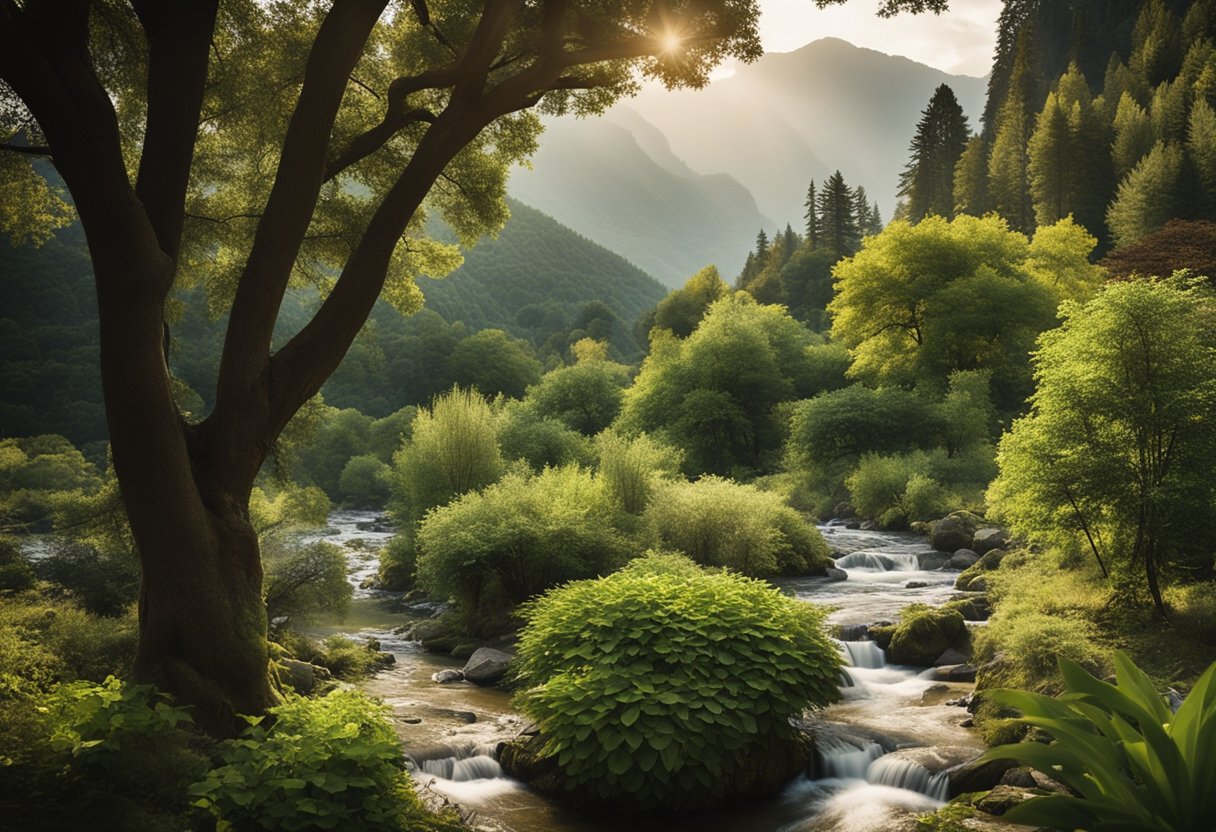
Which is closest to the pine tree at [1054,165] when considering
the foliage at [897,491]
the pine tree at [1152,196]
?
the pine tree at [1152,196]

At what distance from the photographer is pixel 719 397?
40.3m

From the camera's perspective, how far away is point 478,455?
24.7 metres

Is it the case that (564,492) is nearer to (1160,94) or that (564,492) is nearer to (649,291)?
(1160,94)

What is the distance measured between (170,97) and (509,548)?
39.0 ft

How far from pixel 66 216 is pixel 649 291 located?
10744 centimetres

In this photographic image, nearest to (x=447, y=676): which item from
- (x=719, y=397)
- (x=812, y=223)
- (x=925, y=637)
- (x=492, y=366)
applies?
(x=925, y=637)

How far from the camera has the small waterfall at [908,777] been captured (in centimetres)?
905

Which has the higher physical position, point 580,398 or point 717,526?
point 580,398

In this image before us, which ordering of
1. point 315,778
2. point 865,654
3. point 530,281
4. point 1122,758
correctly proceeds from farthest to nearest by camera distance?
point 530,281, point 865,654, point 315,778, point 1122,758

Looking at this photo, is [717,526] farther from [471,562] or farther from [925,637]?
[925,637]

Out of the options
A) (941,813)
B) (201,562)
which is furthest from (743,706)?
(201,562)

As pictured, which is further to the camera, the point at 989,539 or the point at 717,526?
the point at 989,539

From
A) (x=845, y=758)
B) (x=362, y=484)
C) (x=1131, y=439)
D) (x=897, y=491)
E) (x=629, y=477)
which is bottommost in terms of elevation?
(x=845, y=758)

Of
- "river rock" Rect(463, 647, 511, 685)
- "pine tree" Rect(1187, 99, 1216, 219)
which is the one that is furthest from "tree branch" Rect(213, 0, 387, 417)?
"pine tree" Rect(1187, 99, 1216, 219)
